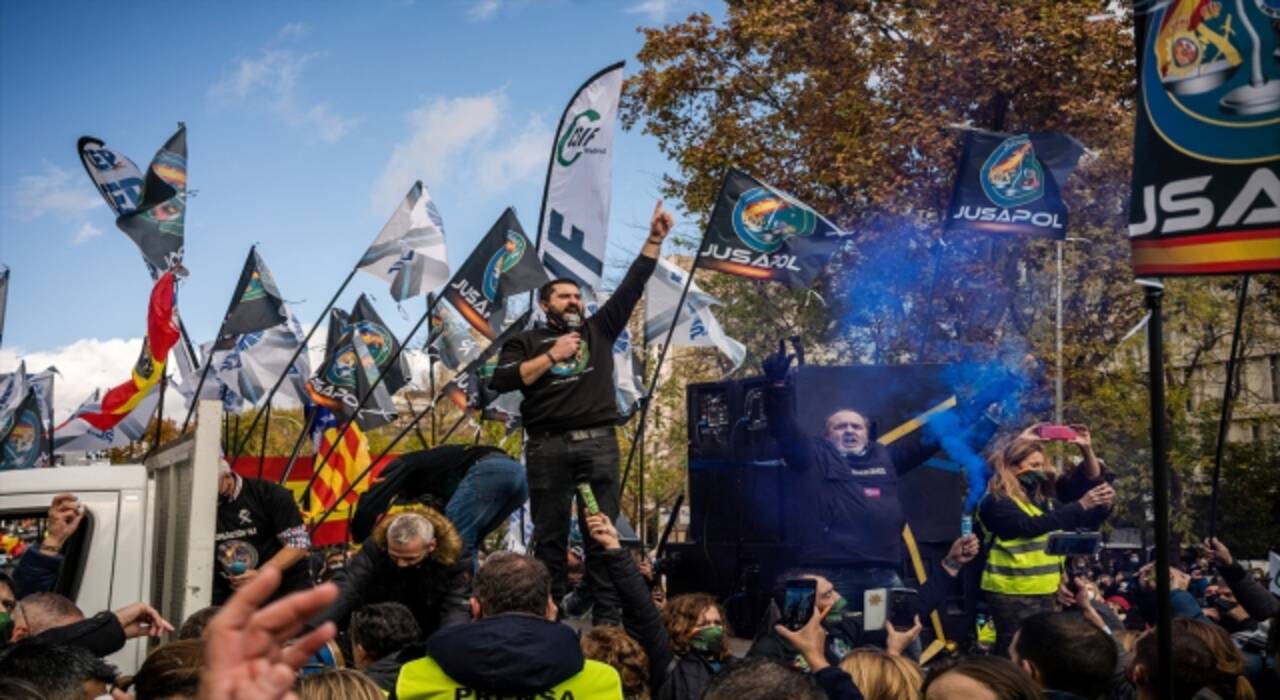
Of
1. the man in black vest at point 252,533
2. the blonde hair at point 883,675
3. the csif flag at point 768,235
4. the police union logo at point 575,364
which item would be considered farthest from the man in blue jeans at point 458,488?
the csif flag at point 768,235

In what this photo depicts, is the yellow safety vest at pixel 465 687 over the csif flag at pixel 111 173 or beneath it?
beneath

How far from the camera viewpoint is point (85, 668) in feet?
11.8

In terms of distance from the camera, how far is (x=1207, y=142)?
3.85m

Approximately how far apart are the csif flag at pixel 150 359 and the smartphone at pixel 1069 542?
784 centimetres

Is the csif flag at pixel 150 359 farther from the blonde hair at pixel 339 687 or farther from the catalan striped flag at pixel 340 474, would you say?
the blonde hair at pixel 339 687

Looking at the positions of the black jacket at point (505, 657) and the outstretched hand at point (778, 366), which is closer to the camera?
the black jacket at point (505, 657)

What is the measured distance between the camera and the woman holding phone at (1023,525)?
7367 mm

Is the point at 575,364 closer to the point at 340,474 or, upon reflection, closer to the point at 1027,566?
the point at 1027,566

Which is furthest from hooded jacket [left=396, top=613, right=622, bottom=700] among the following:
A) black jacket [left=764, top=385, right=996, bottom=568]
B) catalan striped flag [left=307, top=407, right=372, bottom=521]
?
catalan striped flag [left=307, top=407, right=372, bottom=521]

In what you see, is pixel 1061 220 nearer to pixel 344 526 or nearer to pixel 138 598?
pixel 138 598

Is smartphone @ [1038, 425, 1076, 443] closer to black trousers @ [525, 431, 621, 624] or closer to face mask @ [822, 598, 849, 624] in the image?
face mask @ [822, 598, 849, 624]

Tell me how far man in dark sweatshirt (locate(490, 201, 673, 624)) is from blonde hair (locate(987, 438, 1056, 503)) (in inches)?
94.9

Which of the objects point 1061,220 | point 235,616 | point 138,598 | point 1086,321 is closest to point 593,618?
point 138,598

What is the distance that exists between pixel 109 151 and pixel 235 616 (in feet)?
37.0
